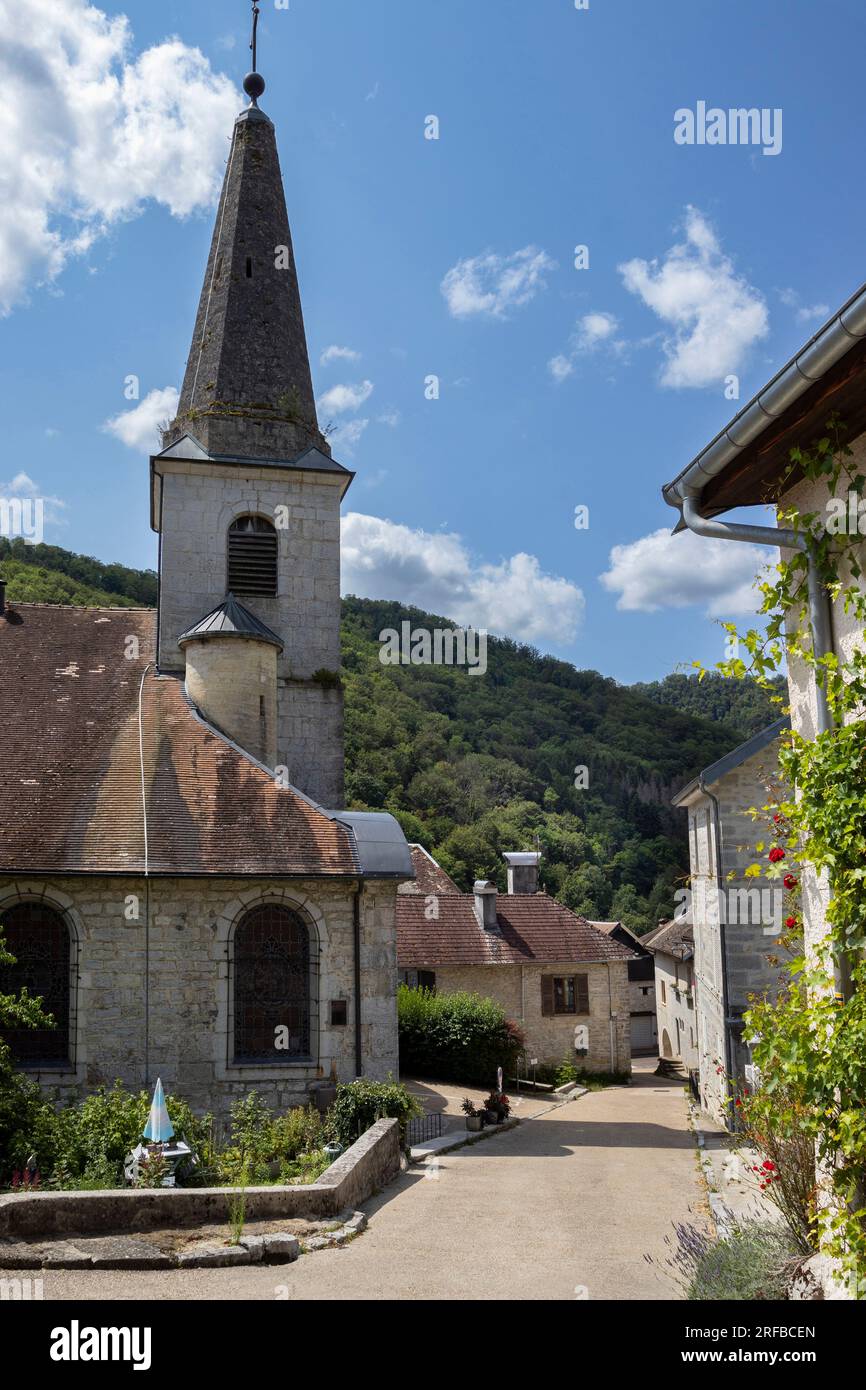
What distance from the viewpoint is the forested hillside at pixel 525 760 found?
216 feet

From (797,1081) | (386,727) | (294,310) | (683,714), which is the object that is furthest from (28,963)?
(683,714)

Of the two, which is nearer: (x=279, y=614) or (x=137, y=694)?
(x=137, y=694)

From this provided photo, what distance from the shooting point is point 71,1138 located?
10.7m

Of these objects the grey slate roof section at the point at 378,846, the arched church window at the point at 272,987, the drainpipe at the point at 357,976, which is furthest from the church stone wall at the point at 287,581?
the arched church window at the point at 272,987

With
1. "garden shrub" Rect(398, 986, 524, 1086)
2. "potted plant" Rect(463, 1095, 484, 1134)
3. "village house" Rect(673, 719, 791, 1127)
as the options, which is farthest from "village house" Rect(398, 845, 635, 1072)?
"potted plant" Rect(463, 1095, 484, 1134)

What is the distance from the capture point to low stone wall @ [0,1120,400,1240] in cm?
818

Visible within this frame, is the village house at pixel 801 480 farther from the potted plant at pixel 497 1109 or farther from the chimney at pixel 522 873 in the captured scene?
the chimney at pixel 522 873

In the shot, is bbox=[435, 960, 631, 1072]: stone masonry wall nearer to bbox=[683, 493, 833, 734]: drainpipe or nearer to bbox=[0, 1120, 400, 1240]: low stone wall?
bbox=[0, 1120, 400, 1240]: low stone wall

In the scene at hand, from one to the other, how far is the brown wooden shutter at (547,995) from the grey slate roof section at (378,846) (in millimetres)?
15002

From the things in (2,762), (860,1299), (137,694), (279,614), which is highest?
(279,614)

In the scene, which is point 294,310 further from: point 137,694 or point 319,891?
point 319,891

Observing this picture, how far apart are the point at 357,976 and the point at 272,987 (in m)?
1.18

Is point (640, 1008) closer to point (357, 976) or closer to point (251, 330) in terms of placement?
point (357, 976)

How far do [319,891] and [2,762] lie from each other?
16.6ft
